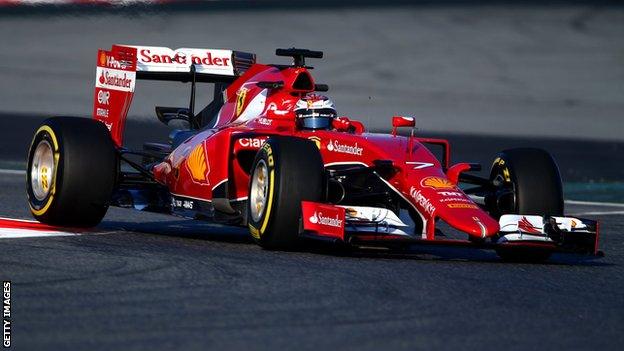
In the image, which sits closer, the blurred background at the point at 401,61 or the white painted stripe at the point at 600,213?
the white painted stripe at the point at 600,213

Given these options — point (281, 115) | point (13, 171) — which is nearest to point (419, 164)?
point (281, 115)

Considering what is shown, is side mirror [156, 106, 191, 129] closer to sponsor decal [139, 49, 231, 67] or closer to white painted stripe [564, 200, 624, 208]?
sponsor decal [139, 49, 231, 67]

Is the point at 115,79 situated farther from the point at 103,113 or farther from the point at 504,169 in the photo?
the point at 504,169

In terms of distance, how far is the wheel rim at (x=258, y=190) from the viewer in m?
8.63

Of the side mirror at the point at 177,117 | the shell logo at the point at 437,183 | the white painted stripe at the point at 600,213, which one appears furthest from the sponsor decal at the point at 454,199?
the white painted stripe at the point at 600,213

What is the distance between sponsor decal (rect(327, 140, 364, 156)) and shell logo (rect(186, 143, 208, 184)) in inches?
37.8

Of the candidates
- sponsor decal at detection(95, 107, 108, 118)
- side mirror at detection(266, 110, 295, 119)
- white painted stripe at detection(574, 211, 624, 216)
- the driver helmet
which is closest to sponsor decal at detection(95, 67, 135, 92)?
sponsor decal at detection(95, 107, 108, 118)

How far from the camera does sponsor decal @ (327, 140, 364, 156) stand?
29.2 feet

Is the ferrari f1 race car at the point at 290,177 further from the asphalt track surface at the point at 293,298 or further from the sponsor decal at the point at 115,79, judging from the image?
the asphalt track surface at the point at 293,298

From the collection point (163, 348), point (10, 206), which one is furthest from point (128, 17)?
point (163, 348)

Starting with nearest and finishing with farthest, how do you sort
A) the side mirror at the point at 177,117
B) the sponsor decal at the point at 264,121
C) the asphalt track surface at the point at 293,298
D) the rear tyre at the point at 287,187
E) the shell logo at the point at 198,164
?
the asphalt track surface at the point at 293,298 → the rear tyre at the point at 287,187 → the shell logo at the point at 198,164 → the sponsor decal at the point at 264,121 → the side mirror at the point at 177,117

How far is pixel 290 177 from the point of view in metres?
8.14

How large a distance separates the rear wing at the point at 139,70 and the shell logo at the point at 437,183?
3063 millimetres

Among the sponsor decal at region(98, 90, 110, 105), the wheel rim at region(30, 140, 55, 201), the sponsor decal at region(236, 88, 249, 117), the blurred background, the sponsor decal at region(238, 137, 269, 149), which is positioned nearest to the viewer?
the sponsor decal at region(238, 137, 269, 149)
